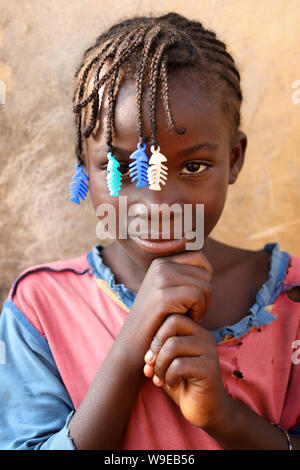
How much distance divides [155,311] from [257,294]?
1.27 ft

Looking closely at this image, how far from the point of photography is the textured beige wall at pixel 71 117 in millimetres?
1687

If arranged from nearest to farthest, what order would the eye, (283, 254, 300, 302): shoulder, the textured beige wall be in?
1. the eye
2. (283, 254, 300, 302): shoulder
3. the textured beige wall

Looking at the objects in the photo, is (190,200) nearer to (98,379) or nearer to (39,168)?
(98,379)

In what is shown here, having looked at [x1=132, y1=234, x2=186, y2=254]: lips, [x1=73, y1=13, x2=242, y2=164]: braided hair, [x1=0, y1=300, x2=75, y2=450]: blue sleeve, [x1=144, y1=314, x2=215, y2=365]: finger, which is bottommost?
[x1=0, y1=300, x2=75, y2=450]: blue sleeve

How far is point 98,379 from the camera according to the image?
1222 mm

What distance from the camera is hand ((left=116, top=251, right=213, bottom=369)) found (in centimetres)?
117

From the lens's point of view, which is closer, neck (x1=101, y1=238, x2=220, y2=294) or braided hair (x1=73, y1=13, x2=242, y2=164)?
braided hair (x1=73, y1=13, x2=242, y2=164)

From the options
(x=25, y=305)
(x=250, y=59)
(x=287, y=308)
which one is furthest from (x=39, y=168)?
(x=287, y=308)

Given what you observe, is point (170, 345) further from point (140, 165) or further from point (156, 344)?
point (140, 165)

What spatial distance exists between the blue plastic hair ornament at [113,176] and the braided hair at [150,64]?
0.02m

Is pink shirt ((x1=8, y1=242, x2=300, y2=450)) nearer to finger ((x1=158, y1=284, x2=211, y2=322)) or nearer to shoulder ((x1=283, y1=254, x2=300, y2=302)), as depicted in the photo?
shoulder ((x1=283, y1=254, x2=300, y2=302))

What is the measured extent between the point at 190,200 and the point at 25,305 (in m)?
0.52

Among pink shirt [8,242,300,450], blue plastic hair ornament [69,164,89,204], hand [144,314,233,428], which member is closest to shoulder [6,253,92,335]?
pink shirt [8,242,300,450]
